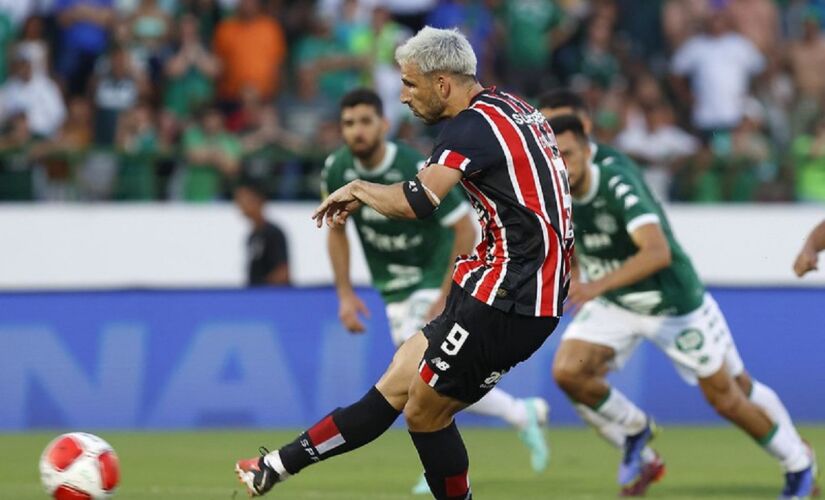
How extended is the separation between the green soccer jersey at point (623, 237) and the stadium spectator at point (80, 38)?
26.5 feet

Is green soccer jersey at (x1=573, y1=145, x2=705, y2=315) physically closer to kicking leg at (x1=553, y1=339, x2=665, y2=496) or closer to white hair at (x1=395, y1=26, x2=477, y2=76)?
kicking leg at (x1=553, y1=339, x2=665, y2=496)

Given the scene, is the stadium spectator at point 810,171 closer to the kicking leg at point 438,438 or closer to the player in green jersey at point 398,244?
the player in green jersey at point 398,244

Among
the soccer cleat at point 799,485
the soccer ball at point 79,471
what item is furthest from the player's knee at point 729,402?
the soccer ball at point 79,471

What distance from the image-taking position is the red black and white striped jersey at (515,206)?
22.9 ft

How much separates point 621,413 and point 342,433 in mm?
2880

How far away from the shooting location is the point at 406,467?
37.0ft

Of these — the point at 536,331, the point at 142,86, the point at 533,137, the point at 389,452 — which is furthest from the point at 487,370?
the point at 142,86

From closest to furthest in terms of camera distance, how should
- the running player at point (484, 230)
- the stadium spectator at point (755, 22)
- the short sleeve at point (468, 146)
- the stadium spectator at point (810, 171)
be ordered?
the short sleeve at point (468, 146) → the running player at point (484, 230) → the stadium spectator at point (810, 171) → the stadium spectator at point (755, 22)

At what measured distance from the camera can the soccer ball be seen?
7941 mm

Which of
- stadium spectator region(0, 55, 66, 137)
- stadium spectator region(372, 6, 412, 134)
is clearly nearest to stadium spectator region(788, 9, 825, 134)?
stadium spectator region(372, 6, 412, 134)

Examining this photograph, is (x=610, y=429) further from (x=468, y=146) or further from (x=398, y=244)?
(x=468, y=146)

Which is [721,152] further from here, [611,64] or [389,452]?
[389,452]

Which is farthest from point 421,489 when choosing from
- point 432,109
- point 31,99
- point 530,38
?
point 530,38

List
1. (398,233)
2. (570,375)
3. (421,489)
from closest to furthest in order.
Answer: (421,489)
(570,375)
(398,233)
